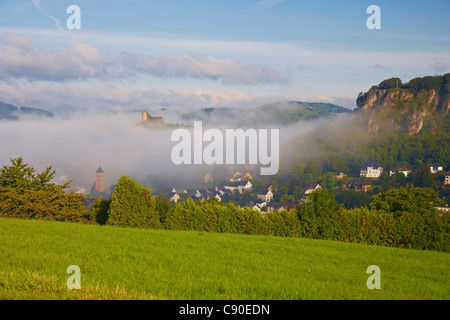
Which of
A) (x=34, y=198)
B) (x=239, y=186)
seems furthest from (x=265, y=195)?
(x=34, y=198)

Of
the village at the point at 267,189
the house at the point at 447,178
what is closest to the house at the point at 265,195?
the village at the point at 267,189

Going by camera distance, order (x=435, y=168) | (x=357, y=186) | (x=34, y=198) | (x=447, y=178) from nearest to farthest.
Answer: (x=34, y=198)
(x=357, y=186)
(x=447, y=178)
(x=435, y=168)

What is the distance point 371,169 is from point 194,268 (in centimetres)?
18410

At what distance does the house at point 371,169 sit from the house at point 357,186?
2048 centimetres

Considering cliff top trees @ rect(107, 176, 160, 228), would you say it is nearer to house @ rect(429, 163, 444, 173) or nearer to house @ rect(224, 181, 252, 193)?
house @ rect(224, 181, 252, 193)

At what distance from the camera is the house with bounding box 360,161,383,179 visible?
589ft

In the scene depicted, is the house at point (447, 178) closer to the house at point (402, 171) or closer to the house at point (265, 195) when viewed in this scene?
the house at point (402, 171)

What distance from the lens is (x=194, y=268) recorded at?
10.9 meters

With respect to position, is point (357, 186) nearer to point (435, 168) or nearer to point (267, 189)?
point (267, 189)

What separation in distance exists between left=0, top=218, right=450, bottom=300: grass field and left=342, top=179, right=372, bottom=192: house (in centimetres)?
14214

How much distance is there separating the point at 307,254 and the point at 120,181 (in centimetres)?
1476

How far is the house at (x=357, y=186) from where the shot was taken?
15260 cm
